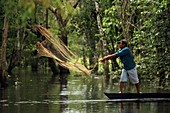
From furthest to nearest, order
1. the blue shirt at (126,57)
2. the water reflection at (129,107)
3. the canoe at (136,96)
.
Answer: the blue shirt at (126,57) → the canoe at (136,96) → the water reflection at (129,107)

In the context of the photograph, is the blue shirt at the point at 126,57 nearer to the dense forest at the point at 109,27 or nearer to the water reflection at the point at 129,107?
the water reflection at the point at 129,107

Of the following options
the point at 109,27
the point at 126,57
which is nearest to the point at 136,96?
the point at 126,57

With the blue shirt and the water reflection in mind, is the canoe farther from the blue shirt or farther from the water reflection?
the blue shirt

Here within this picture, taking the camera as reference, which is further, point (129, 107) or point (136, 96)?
point (136, 96)

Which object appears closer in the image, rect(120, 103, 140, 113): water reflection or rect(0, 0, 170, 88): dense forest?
rect(0, 0, 170, 88): dense forest

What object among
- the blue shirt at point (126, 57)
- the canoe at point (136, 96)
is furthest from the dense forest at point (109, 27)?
the canoe at point (136, 96)

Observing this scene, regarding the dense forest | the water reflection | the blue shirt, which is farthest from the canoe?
the dense forest

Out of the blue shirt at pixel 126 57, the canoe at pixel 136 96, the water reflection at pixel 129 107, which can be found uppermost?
the blue shirt at pixel 126 57

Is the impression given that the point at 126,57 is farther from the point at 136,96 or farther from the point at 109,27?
the point at 109,27

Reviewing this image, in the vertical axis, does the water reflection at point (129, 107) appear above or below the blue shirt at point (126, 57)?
below

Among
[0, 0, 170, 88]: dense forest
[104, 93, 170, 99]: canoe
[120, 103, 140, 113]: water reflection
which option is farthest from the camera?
[104, 93, 170, 99]: canoe

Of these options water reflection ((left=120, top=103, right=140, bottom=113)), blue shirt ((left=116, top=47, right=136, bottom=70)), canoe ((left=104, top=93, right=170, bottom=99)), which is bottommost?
water reflection ((left=120, top=103, right=140, bottom=113))

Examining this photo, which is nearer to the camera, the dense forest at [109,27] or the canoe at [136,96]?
the dense forest at [109,27]

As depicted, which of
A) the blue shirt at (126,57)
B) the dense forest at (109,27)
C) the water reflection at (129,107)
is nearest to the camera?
the dense forest at (109,27)
